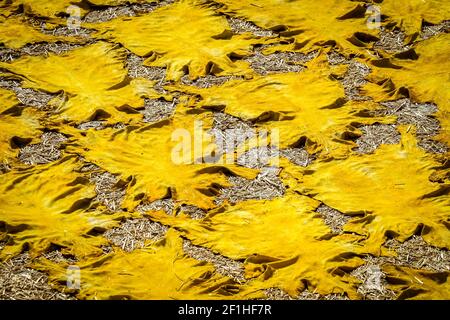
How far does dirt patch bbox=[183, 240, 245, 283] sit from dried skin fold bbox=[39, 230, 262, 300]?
33 millimetres

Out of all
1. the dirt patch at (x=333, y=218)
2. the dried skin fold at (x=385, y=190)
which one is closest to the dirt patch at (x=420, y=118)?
the dried skin fold at (x=385, y=190)

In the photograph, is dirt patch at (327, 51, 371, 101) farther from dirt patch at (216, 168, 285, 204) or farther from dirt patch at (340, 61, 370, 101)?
dirt patch at (216, 168, 285, 204)

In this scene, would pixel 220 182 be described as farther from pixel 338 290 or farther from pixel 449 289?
pixel 449 289

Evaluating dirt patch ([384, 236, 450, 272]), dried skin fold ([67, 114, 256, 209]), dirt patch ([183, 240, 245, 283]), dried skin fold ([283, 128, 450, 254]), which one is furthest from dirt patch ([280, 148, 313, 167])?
dirt patch ([183, 240, 245, 283])

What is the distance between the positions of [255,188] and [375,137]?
0.88 meters

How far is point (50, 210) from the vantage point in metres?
3.51

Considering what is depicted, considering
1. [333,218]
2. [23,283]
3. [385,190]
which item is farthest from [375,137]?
[23,283]

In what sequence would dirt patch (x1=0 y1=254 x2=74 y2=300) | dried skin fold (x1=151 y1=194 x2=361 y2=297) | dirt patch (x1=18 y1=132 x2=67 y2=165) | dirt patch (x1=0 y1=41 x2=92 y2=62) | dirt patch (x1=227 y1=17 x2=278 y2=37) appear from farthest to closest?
dirt patch (x1=227 y1=17 x2=278 y2=37) → dirt patch (x1=0 y1=41 x2=92 y2=62) → dirt patch (x1=18 y1=132 x2=67 y2=165) → dried skin fold (x1=151 y1=194 x2=361 y2=297) → dirt patch (x1=0 y1=254 x2=74 y2=300)

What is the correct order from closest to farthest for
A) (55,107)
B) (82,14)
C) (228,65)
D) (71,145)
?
(71,145) < (55,107) < (228,65) < (82,14)

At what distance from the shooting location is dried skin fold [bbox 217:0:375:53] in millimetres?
4750

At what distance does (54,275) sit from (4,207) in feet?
1.98

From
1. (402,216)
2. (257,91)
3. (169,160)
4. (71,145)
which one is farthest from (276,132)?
(71,145)

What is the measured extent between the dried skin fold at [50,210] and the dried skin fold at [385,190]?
1.14m

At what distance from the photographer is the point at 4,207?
138 inches
